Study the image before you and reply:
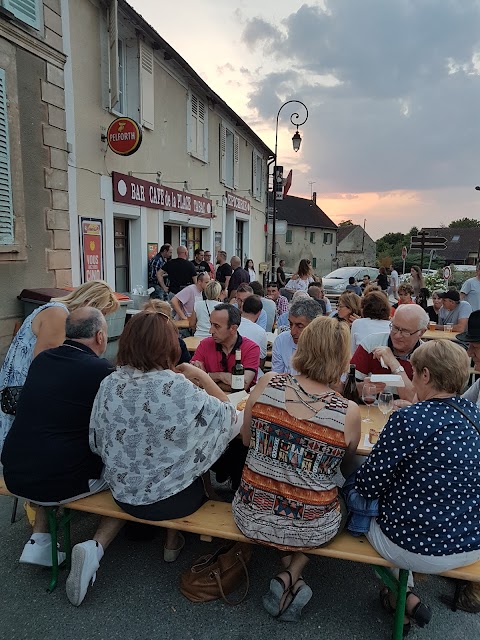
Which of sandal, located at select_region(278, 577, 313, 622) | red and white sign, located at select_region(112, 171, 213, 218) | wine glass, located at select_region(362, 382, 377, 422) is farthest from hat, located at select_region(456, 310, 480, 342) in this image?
red and white sign, located at select_region(112, 171, 213, 218)

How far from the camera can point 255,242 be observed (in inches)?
751

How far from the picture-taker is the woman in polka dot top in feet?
6.64

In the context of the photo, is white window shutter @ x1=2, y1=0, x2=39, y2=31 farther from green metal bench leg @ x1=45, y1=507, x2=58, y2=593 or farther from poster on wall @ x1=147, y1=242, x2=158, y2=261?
green metal bench leg @ x1=45, y1=507, x2=58, y2=593

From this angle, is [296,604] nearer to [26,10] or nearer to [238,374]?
[238,374]

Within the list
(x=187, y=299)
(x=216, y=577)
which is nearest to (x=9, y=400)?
(x=216, y=577)

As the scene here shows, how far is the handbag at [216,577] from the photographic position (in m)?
2.52

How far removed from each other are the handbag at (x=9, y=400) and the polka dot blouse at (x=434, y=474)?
7.47ft

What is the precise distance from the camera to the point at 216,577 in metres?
2.53

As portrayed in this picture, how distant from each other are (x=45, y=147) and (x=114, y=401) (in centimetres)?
530

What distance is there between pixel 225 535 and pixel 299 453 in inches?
25.4

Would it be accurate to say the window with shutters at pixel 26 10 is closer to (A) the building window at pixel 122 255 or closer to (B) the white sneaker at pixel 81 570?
(A) the building window at pixel 122 255

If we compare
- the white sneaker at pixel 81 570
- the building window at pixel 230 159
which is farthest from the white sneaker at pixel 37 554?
the building window at pixel 230 159

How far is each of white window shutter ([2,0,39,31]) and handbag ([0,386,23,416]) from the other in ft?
16.3

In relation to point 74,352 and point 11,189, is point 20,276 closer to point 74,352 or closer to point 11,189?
point 11,189
